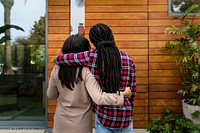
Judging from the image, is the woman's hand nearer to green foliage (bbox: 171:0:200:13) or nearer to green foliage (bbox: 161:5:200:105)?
green foliage (bbox: 161:5:200:105)

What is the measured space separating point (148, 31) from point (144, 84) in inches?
30.7

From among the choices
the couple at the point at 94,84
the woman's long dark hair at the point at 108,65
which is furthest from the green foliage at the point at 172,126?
the woman's long dark hair at the point at 108,65

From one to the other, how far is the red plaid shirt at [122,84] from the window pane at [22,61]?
291 cm

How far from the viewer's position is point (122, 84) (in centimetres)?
160

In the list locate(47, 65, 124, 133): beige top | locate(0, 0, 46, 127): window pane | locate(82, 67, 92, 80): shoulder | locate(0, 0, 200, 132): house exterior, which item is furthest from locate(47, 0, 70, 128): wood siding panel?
locate(82, 67, 92, 80): shoulder

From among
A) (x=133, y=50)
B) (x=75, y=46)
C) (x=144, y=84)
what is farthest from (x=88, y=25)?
(x=75, y=46)

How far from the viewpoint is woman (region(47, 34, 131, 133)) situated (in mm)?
1581

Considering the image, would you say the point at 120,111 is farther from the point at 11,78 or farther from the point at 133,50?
the point at 11,78

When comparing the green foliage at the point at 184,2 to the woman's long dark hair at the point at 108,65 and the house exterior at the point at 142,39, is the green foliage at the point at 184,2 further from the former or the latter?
the woman's long dark hair at the point at 108,65

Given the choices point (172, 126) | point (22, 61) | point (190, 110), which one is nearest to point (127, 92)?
point (172, 126)

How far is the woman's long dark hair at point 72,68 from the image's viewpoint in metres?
1.60

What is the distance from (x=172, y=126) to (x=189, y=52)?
0.96 metres

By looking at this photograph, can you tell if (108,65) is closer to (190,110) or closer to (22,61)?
(190,110)

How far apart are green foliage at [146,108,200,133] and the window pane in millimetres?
1903
